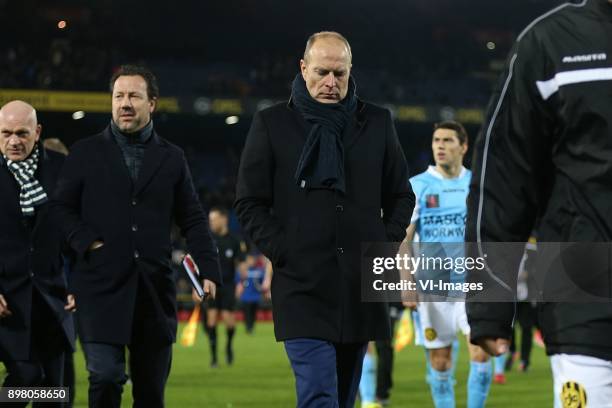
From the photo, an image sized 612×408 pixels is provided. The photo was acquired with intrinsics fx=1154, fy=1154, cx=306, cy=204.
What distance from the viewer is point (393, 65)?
45094mm

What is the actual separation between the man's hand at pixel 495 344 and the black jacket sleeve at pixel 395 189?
105 inches

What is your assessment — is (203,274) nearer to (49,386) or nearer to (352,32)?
(49,386)

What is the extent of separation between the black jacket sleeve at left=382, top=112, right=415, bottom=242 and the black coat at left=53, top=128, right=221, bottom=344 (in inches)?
52.6

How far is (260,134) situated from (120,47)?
36.3m

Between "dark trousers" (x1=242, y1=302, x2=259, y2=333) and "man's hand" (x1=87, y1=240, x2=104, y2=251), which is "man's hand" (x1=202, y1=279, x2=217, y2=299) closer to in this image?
"man's hand" (x1=87, y1=240, x2=104, y2=251)

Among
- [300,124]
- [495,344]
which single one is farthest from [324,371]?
[495,344]

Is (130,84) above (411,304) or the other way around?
above

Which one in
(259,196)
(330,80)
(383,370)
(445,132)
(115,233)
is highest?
(445,132)

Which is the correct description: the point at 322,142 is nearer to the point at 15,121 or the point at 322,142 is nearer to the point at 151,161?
the point at 151,161

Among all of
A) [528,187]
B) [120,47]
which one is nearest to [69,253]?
[528,187]

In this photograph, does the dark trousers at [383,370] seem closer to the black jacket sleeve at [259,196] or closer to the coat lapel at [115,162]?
the coat lapel at [115,162]

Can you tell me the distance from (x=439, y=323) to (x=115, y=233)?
398 centimetres

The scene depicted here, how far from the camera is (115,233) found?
252 inches

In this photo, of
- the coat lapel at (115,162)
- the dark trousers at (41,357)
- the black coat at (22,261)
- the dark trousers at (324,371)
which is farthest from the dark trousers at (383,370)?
the dark trousers at (324,371)
